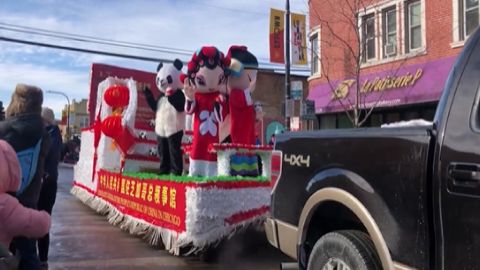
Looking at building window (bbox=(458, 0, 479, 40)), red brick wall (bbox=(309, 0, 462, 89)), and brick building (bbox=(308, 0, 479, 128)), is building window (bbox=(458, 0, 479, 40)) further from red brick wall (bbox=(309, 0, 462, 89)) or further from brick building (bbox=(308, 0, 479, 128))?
red brick wall (bbox=(309, 0, 462, 89))

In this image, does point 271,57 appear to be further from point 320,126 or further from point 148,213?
point 148,213

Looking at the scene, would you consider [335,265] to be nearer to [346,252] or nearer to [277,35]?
[346,252]

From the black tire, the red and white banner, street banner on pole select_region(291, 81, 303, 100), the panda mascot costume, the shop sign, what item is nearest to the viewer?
the black tire

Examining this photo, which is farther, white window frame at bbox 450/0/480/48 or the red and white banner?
white window frame at bbox 450/0/480/48

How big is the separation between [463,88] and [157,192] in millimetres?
5152

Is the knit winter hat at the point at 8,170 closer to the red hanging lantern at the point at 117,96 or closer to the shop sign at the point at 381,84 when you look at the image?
the red hanging lantern at the point at 117,96

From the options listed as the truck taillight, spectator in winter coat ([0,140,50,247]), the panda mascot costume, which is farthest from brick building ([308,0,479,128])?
spectator in winter coat ([0,140,50,247])

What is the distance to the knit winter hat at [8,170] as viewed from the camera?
3223mm

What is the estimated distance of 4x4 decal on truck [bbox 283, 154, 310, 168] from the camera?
3.85 metres

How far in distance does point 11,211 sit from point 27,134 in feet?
2.99

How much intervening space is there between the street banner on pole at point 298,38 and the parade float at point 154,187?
31.0ft

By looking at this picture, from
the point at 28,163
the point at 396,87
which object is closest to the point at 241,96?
the point at 28,163

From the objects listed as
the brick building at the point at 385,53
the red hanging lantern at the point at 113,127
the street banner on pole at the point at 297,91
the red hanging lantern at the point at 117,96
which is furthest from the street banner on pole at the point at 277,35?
the red hanging lantern at the point at 113,127

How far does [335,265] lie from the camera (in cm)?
333
